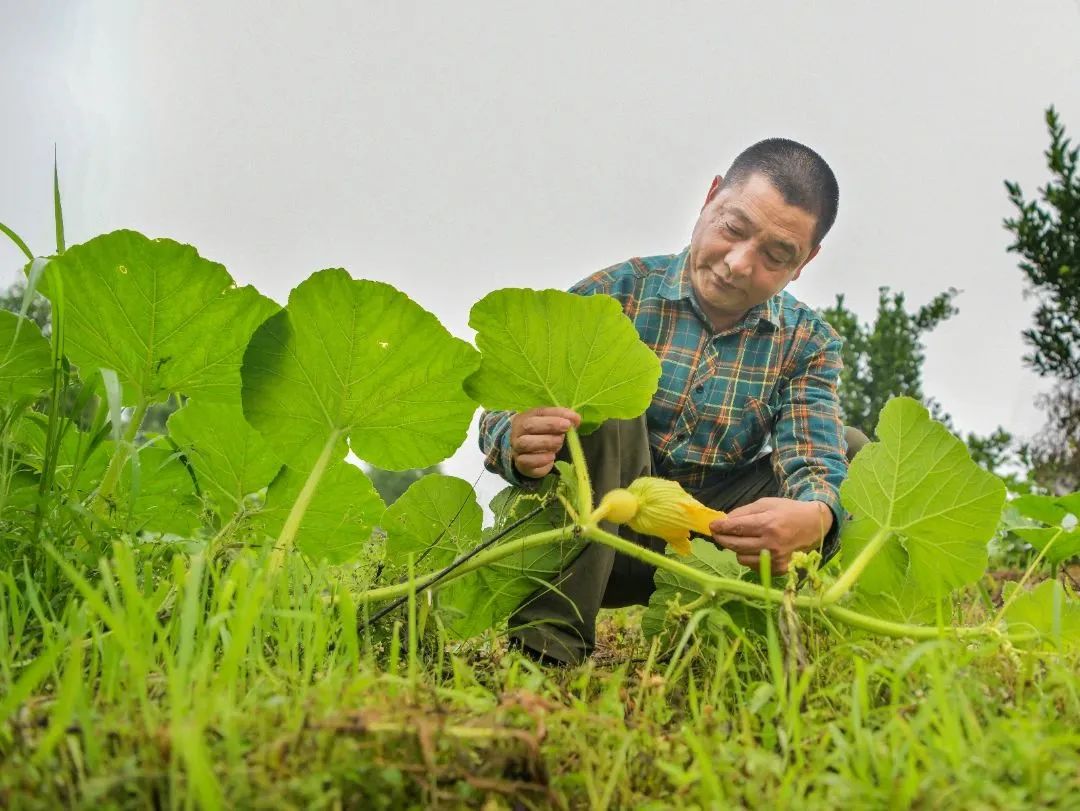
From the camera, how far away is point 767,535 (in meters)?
1.39

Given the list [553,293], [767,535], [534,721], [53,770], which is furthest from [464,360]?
[53,770]

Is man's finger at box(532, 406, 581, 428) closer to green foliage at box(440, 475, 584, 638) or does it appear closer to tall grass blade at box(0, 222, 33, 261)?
green foliage at box(440, 475, 584, 638)

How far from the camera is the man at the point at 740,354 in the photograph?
183 cm

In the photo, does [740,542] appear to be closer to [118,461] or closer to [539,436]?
[539,436]

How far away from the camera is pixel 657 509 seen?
4.24 feet

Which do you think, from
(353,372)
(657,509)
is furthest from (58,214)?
(657,509)

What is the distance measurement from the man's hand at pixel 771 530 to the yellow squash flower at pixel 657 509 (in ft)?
0.27

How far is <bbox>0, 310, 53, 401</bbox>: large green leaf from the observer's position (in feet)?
4.64

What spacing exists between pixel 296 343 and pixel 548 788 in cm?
81

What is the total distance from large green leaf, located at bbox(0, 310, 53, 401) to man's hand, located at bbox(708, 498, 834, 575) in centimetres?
114

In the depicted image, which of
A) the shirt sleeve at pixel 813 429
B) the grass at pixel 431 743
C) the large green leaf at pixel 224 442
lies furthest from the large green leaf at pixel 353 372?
the shirt sleeve at pixel 813 429

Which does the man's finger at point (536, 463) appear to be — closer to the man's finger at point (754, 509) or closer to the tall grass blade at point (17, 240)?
the man's finger at point (754, 509)

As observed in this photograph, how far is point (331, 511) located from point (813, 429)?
1.03 meters

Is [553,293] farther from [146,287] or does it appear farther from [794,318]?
[794,318]
